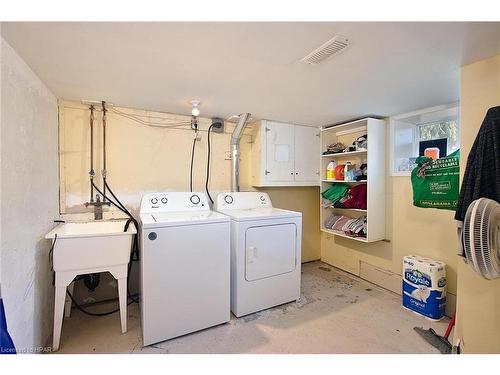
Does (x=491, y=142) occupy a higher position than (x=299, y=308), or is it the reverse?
(x=491, y=142)

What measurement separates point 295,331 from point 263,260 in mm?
632

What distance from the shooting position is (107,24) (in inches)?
42.5

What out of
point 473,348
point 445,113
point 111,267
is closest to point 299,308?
point 473,348

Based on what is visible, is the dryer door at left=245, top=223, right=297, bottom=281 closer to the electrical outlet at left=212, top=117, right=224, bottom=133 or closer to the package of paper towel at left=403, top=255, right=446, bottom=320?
the package of paper towel at left=403, top=255, right=446, bottom=320

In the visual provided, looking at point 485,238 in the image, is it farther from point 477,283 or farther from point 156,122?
point 156,122

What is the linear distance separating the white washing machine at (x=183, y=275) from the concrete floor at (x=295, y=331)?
127mm

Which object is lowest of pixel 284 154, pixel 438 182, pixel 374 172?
pixel 438 182

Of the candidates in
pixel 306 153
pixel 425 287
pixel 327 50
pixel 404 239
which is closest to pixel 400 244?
pixel 404 239

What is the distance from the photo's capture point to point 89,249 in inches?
67.8

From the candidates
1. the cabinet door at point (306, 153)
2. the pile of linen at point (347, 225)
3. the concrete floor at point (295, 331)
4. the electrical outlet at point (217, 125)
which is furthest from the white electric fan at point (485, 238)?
the electrical outlet at point (217, 125)

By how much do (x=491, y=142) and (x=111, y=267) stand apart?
2.64 m

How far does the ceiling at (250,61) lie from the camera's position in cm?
113

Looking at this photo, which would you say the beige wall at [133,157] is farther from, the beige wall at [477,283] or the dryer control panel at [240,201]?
the beige wall at [477,283]
